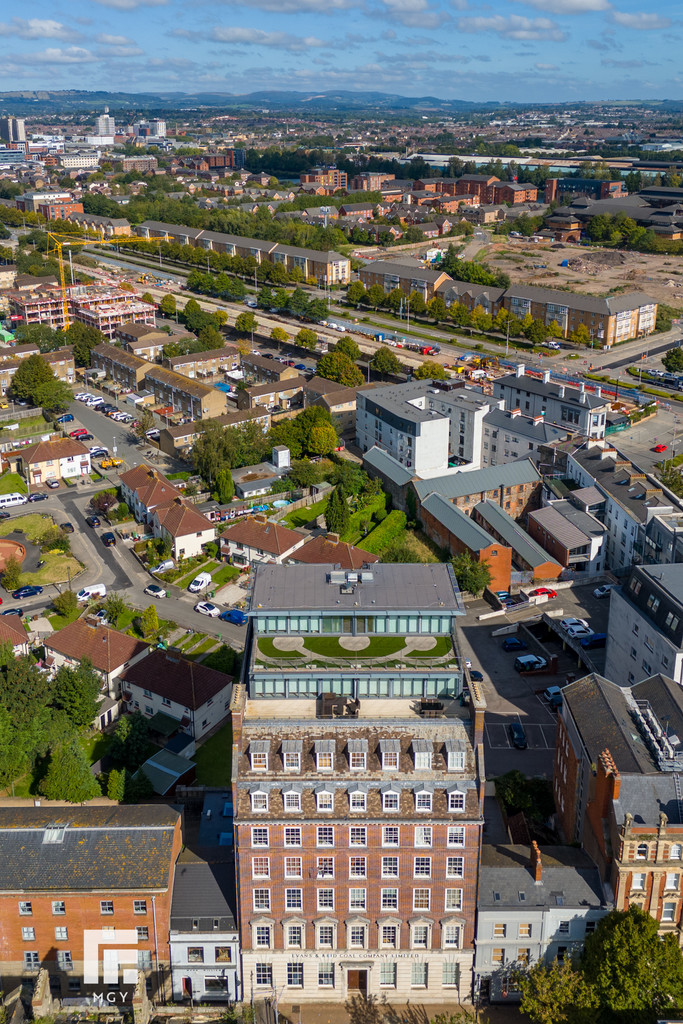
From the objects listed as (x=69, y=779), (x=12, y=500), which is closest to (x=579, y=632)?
(x=69, y=779)

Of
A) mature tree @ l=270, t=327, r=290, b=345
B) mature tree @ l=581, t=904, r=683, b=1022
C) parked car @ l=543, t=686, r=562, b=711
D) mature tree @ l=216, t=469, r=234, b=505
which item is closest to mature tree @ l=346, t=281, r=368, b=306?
mature tree @ l=270, t=327, r=290, b=345

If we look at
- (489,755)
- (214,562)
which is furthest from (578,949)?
(214,562)

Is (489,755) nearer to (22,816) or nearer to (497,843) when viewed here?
(497,843)

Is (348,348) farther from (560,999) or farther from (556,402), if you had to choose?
(560,999)

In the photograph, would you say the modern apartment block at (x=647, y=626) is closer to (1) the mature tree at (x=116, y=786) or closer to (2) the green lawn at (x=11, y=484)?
(1) the mature tree at (x=116, y=786)

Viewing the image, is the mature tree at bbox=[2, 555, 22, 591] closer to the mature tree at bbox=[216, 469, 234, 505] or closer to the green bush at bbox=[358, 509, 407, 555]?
the mature tree at bbox=[216, 469, 234, 505]
